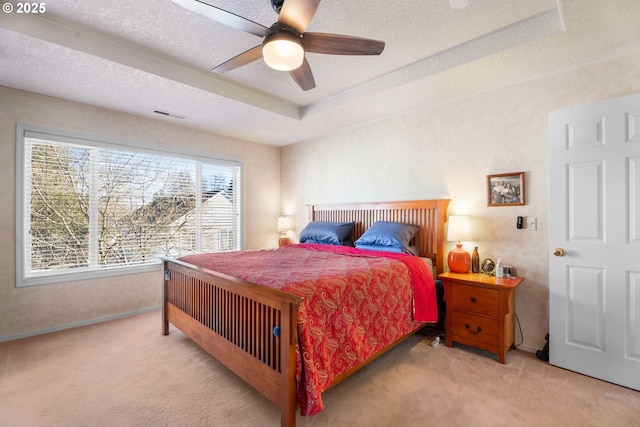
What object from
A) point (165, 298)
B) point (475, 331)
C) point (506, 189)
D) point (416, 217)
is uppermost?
point (506, 189)

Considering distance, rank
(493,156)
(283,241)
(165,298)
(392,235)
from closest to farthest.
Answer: (493,156) < (165,298) < (392,235) < (283,241)

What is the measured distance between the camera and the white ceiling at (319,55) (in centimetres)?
209

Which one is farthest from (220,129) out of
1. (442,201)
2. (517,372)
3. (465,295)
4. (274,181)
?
(517,372)

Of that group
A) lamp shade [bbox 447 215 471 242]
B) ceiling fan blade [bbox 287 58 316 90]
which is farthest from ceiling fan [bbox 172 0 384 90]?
lamp shade [bbox 447 215 471 242]

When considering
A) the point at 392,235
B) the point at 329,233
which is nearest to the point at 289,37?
the point at 392,235

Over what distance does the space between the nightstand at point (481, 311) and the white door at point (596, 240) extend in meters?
0.35

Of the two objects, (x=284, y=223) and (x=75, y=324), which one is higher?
(x=284, y=223)

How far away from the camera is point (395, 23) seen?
228cm

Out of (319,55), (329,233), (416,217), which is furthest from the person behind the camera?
(329,233)

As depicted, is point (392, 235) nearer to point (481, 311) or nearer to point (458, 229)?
point (458, 229)

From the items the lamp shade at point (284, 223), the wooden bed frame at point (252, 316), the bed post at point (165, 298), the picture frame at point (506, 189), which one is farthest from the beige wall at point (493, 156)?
the bed post at point (165, 298)

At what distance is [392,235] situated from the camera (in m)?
3.28

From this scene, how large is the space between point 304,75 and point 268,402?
240cm

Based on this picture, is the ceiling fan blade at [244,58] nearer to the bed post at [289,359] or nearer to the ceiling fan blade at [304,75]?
the ceiling fan blade at [304,75]
